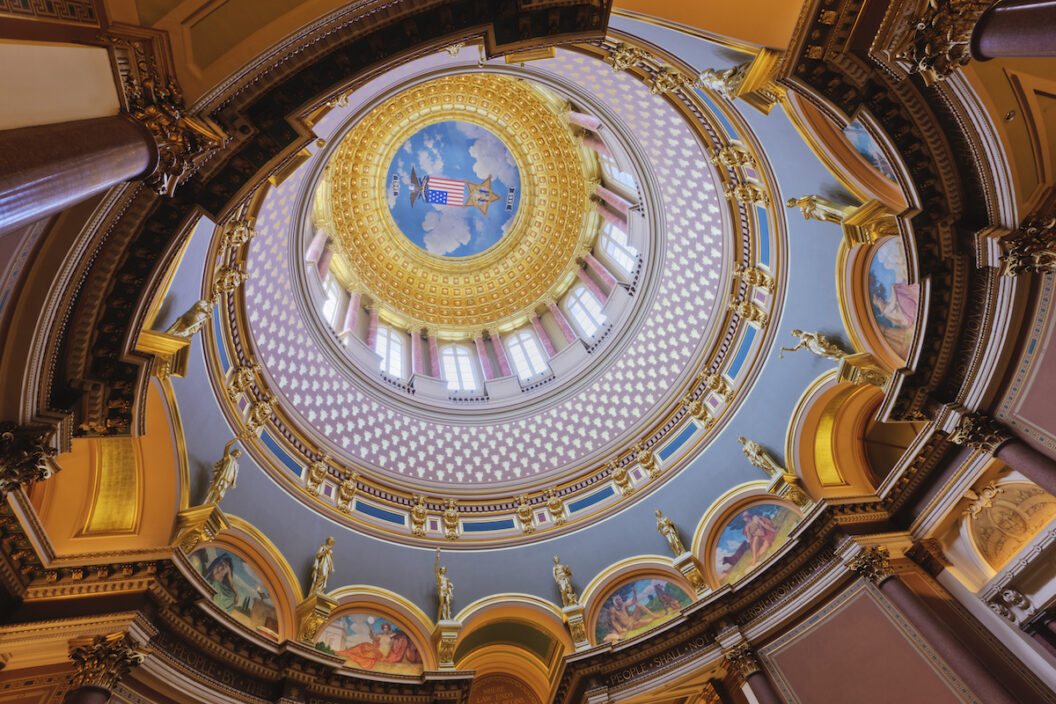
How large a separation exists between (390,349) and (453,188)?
917 cm

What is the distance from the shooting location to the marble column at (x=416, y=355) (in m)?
25.5

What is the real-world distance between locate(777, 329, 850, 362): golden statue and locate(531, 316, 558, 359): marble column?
11412 millimetres

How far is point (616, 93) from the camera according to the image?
19016mm

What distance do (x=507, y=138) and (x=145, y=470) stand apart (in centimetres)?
2188

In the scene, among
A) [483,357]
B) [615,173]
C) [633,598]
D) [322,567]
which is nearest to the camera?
[322,567]

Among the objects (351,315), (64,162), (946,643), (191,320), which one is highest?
(351,315)

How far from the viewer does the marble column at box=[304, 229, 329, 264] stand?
22700 mm

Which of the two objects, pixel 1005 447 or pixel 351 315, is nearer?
pixel 1005 447

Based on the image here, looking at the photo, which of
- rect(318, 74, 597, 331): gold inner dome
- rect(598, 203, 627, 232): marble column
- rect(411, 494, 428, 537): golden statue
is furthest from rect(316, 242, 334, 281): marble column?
rect(598, 203, 627, 232): marble column

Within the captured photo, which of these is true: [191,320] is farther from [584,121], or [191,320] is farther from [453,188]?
[453,188]

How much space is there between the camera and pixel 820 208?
14.2 meters

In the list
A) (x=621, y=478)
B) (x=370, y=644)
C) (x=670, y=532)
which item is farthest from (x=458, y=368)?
(x=370, y=644)

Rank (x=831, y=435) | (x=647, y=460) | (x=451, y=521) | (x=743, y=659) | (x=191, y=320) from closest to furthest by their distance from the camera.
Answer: (x=191, y=320) < (x=743, y=659) < (x=831, y=435) < (x=451, y=521) < (x=647, y=460)

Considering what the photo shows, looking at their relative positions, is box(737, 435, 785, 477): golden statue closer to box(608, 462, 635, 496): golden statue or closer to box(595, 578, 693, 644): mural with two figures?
box(608, 462, 635, 496): golden statue
